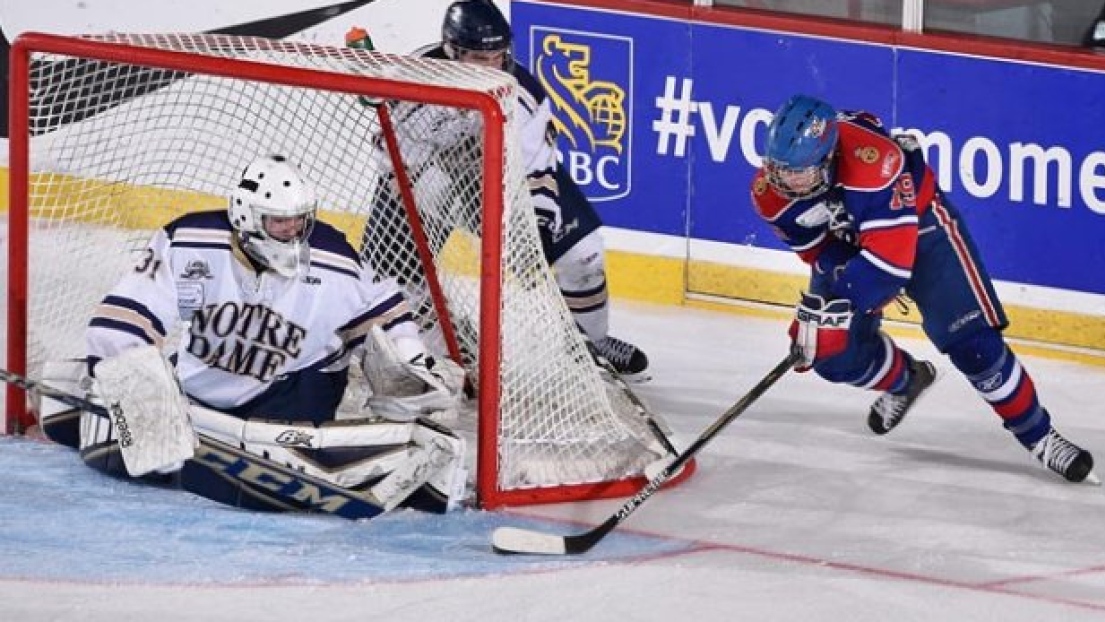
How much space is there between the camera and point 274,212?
548 cm

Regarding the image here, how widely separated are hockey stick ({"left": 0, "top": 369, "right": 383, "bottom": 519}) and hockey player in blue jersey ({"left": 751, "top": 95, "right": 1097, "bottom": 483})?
96cm

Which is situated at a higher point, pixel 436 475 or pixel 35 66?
pixel 35 66

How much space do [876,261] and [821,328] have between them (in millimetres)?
→ 180

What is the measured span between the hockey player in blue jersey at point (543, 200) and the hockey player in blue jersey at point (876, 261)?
0.67 metres

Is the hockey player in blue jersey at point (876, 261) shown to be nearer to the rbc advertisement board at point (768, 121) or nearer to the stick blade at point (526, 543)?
the stick blade at point (526, 543)

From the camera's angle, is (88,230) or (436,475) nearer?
(436,475)

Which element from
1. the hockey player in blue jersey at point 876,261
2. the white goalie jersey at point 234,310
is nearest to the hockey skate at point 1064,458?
the hockey player in blue jersey at point 876,261

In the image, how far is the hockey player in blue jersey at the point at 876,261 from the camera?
Result: 5.60 m

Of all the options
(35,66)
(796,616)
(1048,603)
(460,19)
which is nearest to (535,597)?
(796,616)

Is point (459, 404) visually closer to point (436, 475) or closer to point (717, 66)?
point (436, 475)

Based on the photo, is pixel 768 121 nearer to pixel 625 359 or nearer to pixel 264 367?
pixel 625 359

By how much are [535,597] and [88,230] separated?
Answer: 1950 mm

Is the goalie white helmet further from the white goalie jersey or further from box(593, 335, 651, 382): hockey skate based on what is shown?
box(593, 335, 651, 382): hockey skate

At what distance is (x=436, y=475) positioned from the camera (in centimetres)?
555
